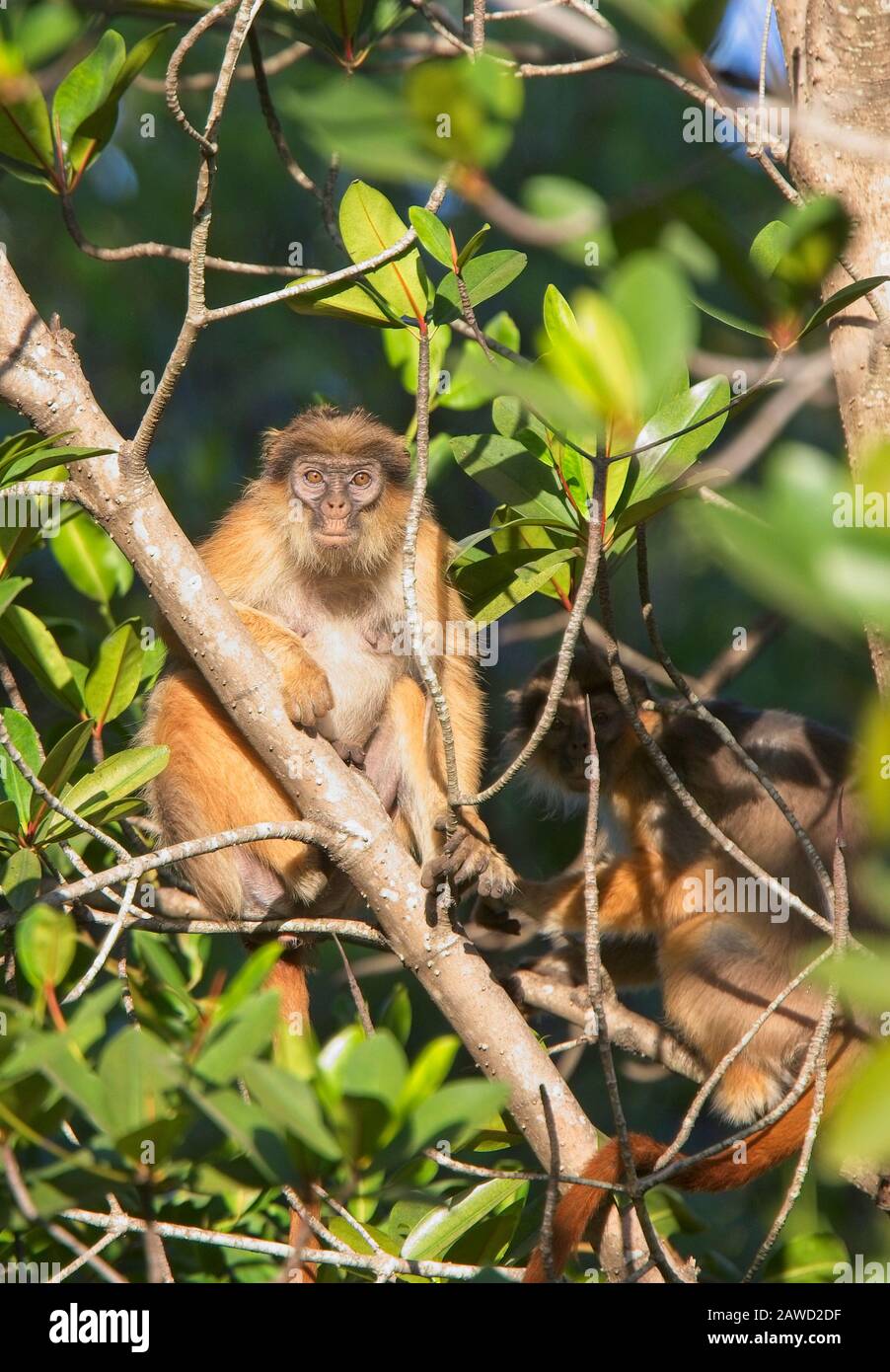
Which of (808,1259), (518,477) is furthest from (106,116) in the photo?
(808,1259)

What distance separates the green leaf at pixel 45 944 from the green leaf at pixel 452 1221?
1.44 metres

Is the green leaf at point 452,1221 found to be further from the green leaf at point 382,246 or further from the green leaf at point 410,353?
the green leaf at point 410,353

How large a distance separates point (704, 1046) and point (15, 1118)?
3311 mm

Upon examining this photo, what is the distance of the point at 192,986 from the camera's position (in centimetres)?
486

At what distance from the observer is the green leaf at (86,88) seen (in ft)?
12.1

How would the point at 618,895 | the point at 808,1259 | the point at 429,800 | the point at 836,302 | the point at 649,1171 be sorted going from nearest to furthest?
the point at 836,302 < the point at 649,1171 < the point at 808,1259 < the point at 429,800 < the point at 618,895

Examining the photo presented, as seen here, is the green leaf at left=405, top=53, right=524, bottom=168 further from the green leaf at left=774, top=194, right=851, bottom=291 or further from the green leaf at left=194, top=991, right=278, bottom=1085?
the green leaf at left=194, top=991, right=278, bottom=1085

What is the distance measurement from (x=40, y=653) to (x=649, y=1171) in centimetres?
259

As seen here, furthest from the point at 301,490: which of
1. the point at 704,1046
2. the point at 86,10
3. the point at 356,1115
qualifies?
the point at 356,1115

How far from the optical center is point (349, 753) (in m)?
4.62

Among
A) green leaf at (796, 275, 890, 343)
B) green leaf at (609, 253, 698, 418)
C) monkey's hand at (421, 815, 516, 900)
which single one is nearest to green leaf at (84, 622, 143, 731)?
monkey's hand at (421, 815, 516, 900)

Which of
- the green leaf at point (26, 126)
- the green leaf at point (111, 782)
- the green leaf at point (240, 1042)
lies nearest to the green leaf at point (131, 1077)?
the green leaf at point (240, 1042)

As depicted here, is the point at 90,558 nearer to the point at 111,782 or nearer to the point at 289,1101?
the point at 111,782

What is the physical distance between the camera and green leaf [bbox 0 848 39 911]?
3.50 metres
